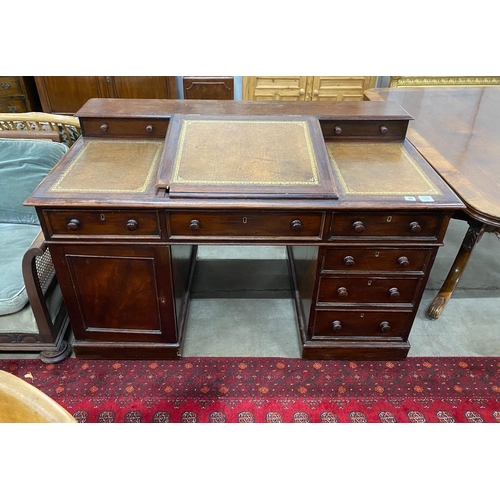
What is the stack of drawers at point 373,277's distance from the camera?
1.67 metres

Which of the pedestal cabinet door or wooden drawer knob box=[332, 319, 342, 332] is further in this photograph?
wooden drawer knob box=[332, 319, 342, 332]

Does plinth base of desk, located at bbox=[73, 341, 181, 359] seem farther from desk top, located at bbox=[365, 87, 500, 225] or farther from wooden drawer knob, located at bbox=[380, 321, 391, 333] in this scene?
desk top, located at bbox=[365, 87, 500, 225]

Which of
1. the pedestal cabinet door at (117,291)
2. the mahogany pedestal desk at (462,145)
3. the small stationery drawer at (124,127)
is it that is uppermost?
the small stationery drawer at (124,127)

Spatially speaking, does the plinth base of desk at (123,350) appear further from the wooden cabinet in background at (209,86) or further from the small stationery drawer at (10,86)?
the small stationery drawer at (10,86)

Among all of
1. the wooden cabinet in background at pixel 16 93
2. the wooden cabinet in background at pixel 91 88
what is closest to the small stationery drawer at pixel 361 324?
the wooden cabinet in background at pixel 91 88

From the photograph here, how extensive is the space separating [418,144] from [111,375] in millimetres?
2039

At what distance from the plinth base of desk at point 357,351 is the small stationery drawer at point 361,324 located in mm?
46

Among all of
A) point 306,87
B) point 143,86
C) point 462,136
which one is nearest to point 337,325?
point 462,136

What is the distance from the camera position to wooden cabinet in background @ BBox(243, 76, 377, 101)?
4105 mm

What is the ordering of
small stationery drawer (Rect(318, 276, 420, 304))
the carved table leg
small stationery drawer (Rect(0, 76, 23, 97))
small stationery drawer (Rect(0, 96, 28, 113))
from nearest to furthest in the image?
1. small stationery drawer (Rect(318, 276, 420, 304))
2. the carved table leg
3. small stationery drawer (Rect(0, 76, 23, 97))
4. small stationery drawer (Rect(0, 96, 28, 113))

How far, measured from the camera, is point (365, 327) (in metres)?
2.01

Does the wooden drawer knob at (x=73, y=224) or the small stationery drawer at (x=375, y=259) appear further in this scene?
the small stationery drawer at (x=375, y=259)

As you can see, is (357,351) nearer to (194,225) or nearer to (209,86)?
(194,225)

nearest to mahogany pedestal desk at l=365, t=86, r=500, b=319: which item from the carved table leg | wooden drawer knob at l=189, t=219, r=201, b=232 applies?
the carved table leg
